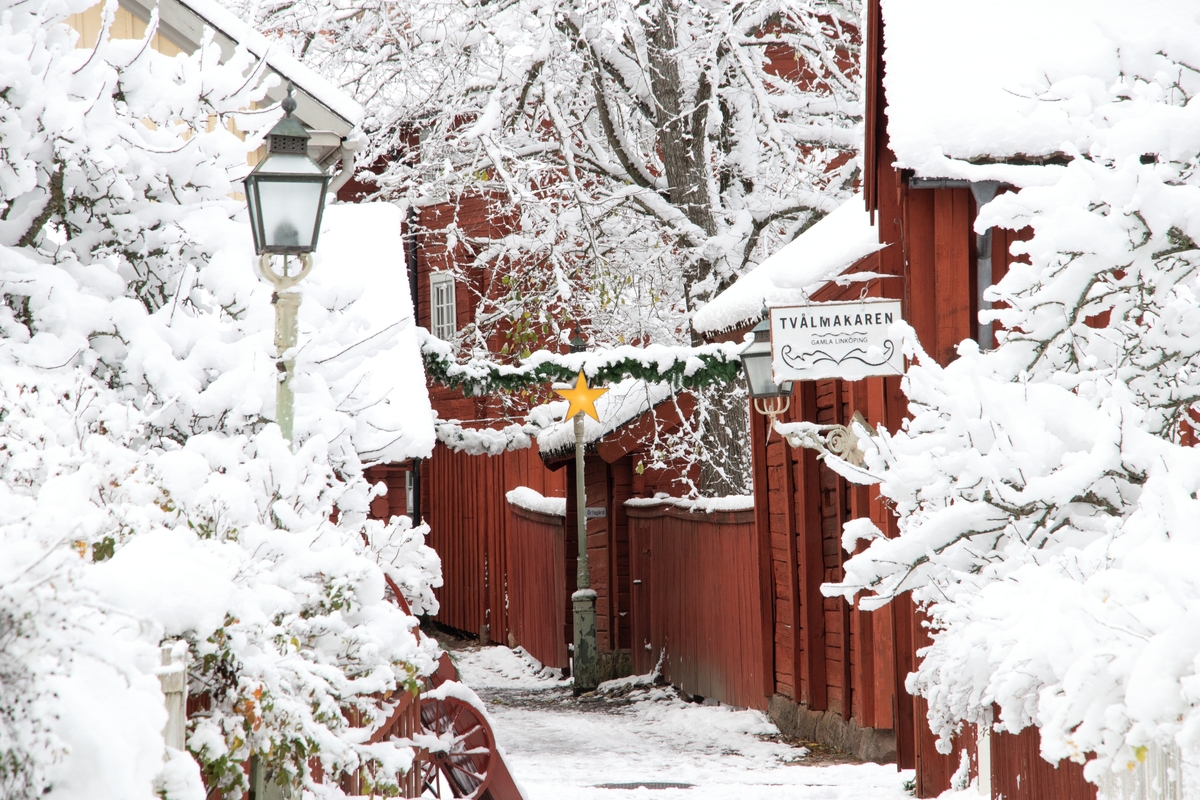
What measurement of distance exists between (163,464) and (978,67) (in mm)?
4318

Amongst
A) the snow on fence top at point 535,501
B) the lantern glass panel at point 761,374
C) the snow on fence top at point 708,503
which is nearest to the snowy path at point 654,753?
the snow on fence top at point 708,503

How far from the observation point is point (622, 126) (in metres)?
14.4

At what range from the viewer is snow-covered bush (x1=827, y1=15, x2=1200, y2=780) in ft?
9.71

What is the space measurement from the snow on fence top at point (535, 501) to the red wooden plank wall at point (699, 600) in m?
1.79

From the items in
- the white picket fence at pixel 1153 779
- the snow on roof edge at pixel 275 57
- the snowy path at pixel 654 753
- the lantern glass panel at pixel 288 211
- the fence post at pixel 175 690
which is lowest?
the snowy path at pixel 654 753

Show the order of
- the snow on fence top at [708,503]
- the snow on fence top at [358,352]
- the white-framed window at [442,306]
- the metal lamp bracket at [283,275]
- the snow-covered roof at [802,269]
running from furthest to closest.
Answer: the white-framed window at [442,306]
the snow on fence top at [708,503]
the snow-covered roof at [802,269]
the snow on fence top at [358,352]
the metal lamp bracket at [283,275]

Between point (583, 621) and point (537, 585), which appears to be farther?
point (537, 585)

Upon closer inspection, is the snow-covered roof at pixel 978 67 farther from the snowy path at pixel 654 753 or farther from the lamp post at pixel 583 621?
the lamp post at pixel 583 621

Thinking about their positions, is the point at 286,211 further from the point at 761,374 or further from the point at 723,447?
the point at 723,447

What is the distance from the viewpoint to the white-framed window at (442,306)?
23250 mm

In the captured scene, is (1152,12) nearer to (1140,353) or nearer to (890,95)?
(890,95)

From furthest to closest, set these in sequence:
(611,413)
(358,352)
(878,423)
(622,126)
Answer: (611,413) → (622,126) → (878,423) → (358,352)

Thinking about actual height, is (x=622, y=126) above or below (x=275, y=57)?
above

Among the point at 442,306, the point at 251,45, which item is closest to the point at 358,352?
the point at 251,45
